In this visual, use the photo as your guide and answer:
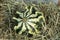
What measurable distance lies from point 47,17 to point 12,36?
2.01 ft

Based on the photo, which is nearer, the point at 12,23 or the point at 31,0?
the point at 12,23

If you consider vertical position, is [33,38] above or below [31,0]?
below

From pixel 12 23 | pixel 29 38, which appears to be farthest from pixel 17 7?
pixel 29 38

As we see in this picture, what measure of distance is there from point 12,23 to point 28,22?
231 mm

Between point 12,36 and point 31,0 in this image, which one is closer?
point 12,36

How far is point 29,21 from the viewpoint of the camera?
3695mm

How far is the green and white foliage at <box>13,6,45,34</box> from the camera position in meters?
3.65

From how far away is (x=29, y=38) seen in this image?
3.59m

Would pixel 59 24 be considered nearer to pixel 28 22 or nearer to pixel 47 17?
pixel 47 17

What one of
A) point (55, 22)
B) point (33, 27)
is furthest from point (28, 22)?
point (55, 22)

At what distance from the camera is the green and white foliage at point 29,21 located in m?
3.65

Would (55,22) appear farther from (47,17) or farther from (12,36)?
(12,36)

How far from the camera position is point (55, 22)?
3.76 m

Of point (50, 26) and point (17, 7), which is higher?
point (17, 7)
